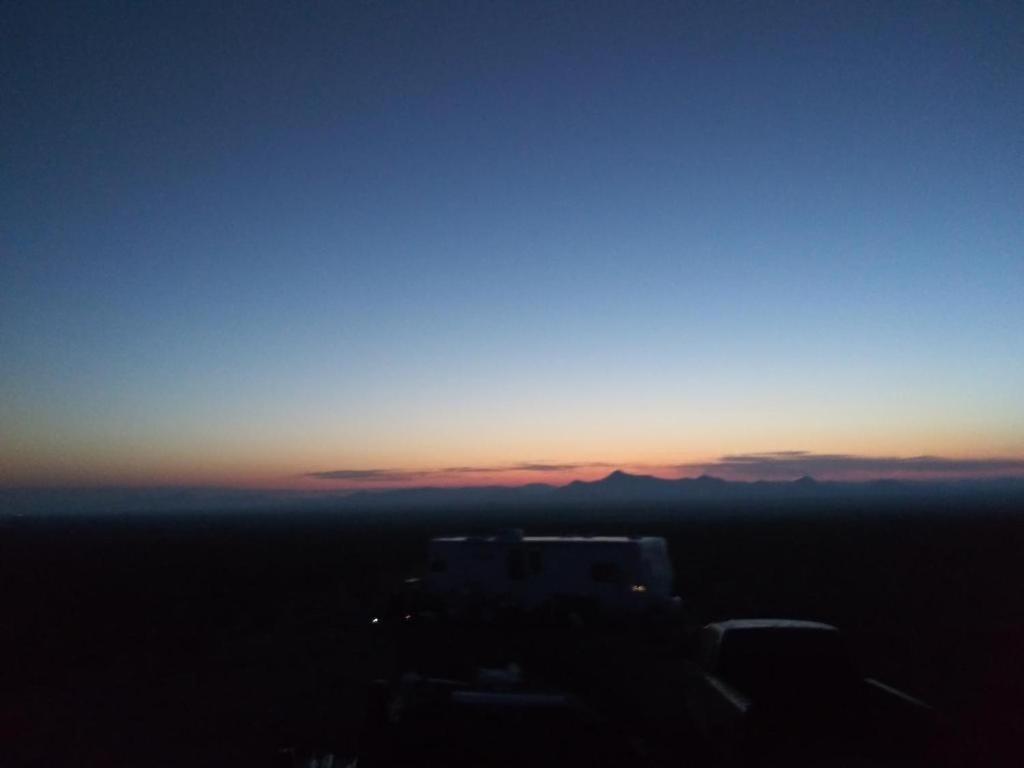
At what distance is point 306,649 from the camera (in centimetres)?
1858

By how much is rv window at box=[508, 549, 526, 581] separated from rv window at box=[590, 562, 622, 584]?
1.60 m

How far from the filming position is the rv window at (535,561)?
2105 cm

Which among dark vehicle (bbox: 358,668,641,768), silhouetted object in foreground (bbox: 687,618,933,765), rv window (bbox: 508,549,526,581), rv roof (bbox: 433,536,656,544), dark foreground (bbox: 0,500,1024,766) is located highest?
rv roof (bbox: 433,536,656,544)

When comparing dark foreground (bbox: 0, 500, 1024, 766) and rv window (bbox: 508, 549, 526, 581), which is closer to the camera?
dark foreground (bbox: 0, 500, 1024, 766)

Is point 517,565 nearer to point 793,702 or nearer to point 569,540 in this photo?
point 569,540

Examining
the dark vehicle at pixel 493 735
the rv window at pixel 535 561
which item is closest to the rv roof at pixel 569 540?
the rv window at pixel 535 561

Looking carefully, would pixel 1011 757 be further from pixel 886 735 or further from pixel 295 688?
pixel 295 688

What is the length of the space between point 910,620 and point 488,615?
9.37 metres

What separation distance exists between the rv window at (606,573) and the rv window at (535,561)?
122 centimetres

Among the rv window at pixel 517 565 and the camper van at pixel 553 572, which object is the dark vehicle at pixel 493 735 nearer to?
the camper van at pixel 553 572

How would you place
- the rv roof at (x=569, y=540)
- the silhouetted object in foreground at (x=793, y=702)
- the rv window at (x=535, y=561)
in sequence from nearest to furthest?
the silhouetted object in foreground at (x=793, y=702) → the rv roof at (x=569, y=540) → the rv window at (x=535, y=561)

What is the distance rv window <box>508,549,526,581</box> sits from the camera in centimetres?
2111

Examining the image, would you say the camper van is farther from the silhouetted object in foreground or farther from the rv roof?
the silhouetted object in foreground

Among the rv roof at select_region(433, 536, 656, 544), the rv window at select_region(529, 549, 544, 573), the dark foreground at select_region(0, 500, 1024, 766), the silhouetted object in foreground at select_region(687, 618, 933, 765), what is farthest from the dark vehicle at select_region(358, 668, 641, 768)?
the rv window at select_region(529, 549, 544, 573)
